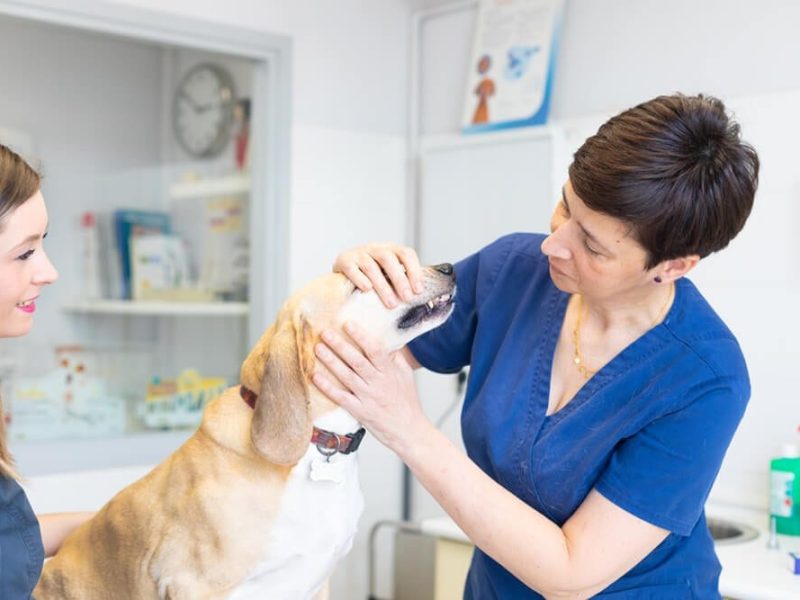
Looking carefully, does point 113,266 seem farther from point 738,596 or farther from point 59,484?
point 738,596

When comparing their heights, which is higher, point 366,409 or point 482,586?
point 366,409

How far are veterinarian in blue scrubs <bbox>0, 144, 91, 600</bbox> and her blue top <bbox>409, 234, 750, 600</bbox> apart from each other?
0.62 meters

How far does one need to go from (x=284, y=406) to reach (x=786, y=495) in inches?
57.6

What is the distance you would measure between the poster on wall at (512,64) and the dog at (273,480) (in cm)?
177

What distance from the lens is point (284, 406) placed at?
58.4 inches

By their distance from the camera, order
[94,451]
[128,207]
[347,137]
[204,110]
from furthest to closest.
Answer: [347,137] → [204,110] → [128,207] → [94,451]

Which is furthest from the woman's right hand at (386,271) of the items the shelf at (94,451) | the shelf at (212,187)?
the shelf at (212,187)

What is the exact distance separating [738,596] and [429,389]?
5.57 feet

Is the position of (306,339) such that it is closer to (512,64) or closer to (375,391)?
(375,391)

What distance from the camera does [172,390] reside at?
3379 millimetres

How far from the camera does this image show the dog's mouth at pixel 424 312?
5.29 feet

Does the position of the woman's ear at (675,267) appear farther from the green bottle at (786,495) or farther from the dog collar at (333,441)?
the green bottle at (786,495)

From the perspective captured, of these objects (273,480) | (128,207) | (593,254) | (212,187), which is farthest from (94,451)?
(593,254)

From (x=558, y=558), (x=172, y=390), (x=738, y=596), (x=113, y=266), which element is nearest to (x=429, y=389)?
(x=172, y=390)
